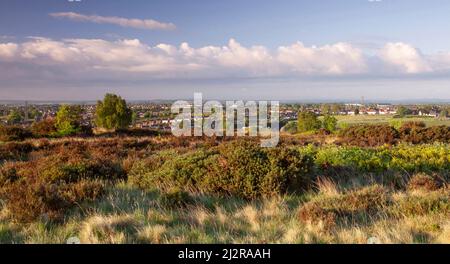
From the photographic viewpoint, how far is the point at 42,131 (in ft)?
117

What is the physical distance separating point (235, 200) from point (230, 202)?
160 mm

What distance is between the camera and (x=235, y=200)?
7.76 meters

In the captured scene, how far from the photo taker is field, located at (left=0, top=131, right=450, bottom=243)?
5395mm

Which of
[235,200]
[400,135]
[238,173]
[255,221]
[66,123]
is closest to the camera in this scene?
[255,221]

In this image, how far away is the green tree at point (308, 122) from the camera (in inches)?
2148

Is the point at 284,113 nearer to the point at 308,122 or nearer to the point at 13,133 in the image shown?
the point at 308,122

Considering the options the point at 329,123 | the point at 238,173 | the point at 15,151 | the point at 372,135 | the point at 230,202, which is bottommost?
the point at 329,123

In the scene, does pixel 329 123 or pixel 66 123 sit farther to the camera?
pixel 329 123

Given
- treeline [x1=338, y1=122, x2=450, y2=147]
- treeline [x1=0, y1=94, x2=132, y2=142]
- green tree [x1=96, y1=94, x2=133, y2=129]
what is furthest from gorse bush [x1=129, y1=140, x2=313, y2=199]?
green tree [x1=96, y1=94, x2=133, y2=129]

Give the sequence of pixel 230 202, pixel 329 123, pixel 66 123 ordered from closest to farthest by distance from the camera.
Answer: pixel 230 202, pixel 66 123, pixel 329 123

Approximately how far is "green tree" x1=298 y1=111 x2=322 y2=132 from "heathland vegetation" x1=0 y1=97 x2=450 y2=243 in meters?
42.3

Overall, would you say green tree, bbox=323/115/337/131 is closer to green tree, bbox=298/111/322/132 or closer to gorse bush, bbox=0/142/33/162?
green tree, bbox=298/111/322/132

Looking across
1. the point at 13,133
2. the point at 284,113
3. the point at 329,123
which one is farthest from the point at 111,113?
the point at 329,123
